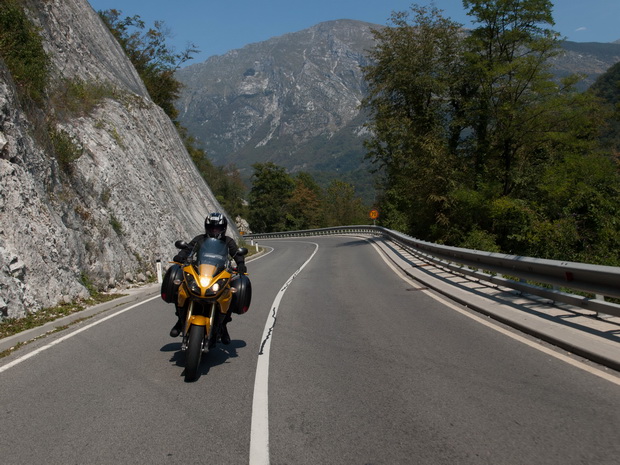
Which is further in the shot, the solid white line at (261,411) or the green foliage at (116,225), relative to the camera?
the green foliage at (116,225)

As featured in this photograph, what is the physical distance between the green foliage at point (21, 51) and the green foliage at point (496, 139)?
19155 mm

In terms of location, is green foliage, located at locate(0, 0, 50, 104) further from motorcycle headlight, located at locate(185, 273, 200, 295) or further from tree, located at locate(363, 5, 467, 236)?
tree, located at locate(363, 5, 467, 236)

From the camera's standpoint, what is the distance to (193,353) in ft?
18.3

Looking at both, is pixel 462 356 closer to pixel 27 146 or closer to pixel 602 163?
pixel 27 146

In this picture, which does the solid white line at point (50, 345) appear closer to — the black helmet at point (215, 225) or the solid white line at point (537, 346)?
the black helmet at point (215, 225)

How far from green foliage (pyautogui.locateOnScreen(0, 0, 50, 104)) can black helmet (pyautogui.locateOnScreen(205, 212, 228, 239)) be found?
10784 millimetres

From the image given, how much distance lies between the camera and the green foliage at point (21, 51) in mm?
14445

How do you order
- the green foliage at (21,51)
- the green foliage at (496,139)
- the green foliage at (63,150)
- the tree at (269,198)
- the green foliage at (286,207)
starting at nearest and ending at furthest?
the green foliage at (21,51) → the green foliage at (63,150) → the green foliage at (496,139) → the green foliage at (286,207) → the tree at (269,198)

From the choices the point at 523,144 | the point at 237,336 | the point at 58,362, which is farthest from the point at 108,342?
the point at 523,144

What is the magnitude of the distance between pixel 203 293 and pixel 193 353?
2.12 feet

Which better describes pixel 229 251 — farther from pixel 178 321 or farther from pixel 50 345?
pixel 50 345

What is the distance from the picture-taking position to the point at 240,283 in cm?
643

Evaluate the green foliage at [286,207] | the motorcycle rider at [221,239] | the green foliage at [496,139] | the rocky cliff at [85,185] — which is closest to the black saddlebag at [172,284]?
the motorcycle rider at [221,239]

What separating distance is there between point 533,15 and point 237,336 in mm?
28530
